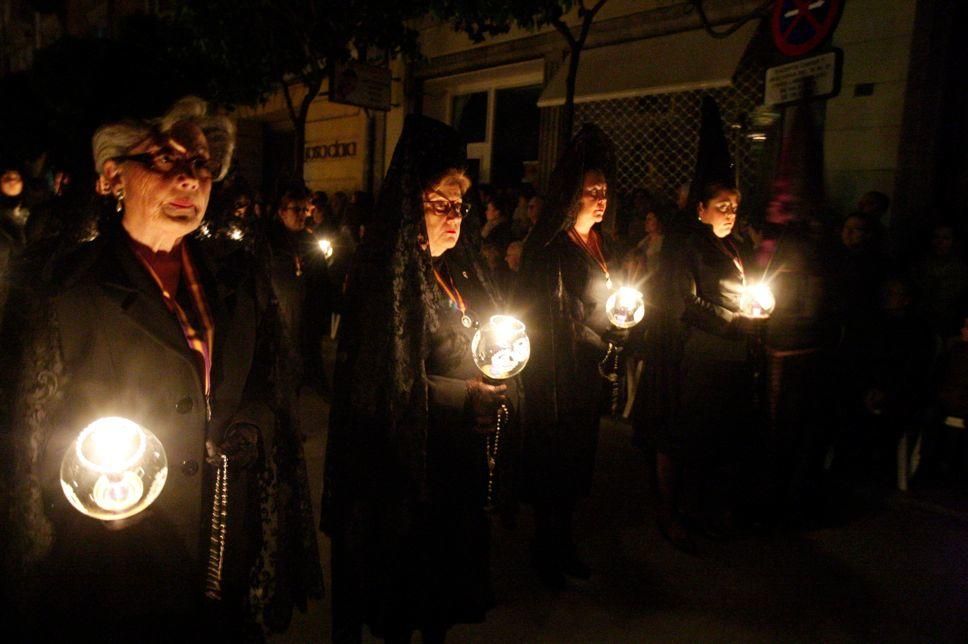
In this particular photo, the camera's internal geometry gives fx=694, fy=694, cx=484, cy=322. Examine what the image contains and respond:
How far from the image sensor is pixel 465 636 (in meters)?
3.48

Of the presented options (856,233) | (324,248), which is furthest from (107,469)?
(324,248)

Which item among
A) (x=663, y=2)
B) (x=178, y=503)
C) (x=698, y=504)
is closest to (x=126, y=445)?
(x=178, y=503)

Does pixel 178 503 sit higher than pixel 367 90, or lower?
lower

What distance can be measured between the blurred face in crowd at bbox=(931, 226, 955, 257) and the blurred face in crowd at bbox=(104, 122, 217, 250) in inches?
258

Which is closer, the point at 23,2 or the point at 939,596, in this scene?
the point at 939,596

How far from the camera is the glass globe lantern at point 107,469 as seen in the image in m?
1.69

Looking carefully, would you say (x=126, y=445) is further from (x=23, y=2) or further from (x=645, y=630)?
(x=23, y=2)

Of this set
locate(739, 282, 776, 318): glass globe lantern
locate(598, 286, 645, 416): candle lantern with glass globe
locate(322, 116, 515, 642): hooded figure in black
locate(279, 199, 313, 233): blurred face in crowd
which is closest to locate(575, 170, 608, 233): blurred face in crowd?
locate(598, 286, 645, 416): candle lantern with glass globe

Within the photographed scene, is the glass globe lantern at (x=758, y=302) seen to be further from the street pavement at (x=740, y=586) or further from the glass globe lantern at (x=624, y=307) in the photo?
the street pavement at (x=740, y=586)

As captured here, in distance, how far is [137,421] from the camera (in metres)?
1.96

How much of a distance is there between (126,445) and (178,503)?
413mm

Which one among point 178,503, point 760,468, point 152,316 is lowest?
point 760,468

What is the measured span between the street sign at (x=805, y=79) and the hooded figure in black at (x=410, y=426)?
336cm

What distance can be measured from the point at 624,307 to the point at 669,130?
24.2ft
